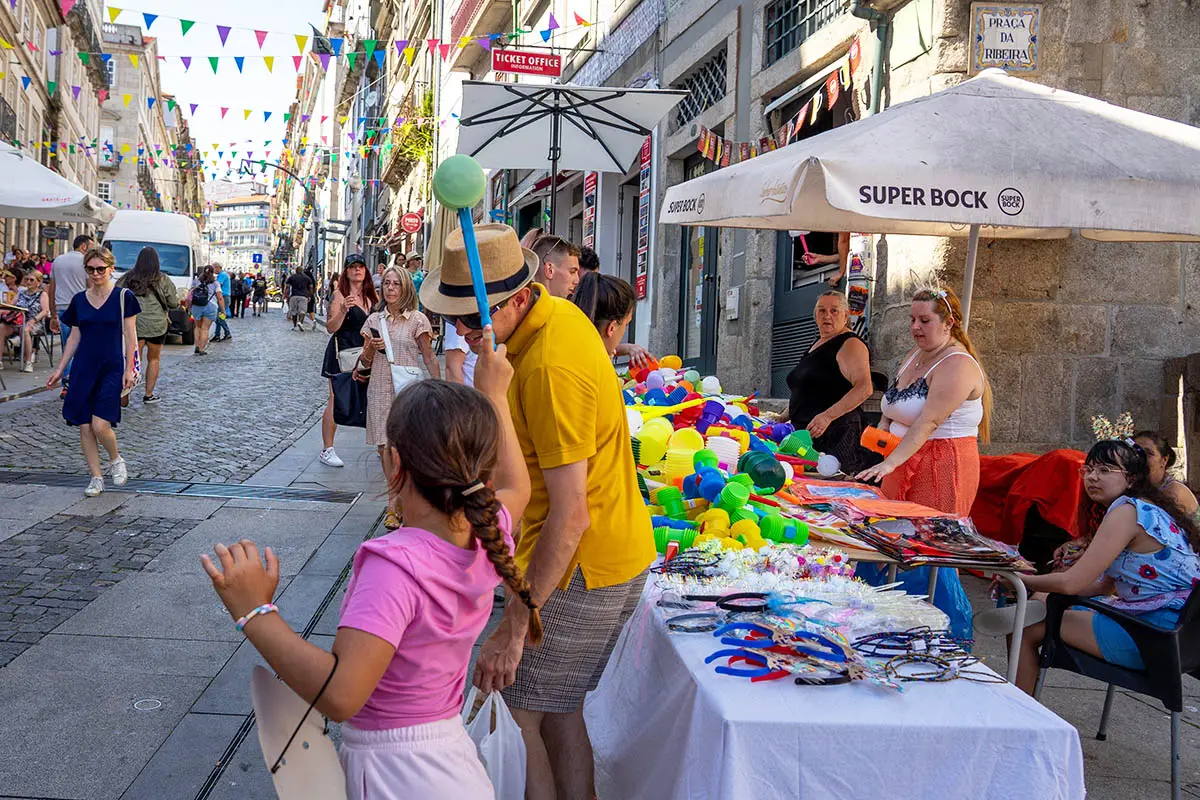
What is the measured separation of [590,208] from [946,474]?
519 inches

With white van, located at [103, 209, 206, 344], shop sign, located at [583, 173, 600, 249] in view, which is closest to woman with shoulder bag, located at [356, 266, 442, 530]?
shop sign, located at [583, 173, 600, 249]

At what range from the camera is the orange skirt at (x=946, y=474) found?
496 centimetres

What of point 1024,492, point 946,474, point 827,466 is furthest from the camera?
point 1024,492

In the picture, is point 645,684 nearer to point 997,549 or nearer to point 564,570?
point 564,570

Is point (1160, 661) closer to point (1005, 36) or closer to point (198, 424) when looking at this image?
point (1005, 36)

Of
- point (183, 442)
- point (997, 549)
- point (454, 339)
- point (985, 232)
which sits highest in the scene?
point (985, 232)

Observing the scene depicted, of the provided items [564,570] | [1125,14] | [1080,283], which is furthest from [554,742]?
[1125,14]

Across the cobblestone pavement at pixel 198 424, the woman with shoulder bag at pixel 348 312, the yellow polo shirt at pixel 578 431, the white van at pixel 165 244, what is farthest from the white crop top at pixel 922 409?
the white van at pixel 165 244

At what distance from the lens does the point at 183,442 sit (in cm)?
1012

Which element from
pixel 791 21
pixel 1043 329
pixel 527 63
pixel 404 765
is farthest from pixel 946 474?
pixel 527 63

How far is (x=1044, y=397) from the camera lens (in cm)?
717

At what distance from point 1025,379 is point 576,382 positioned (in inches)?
211

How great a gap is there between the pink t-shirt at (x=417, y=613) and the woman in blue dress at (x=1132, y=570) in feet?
8.33

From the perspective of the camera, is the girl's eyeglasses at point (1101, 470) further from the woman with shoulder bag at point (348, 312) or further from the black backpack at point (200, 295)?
the black backpack at point (200, 295)
